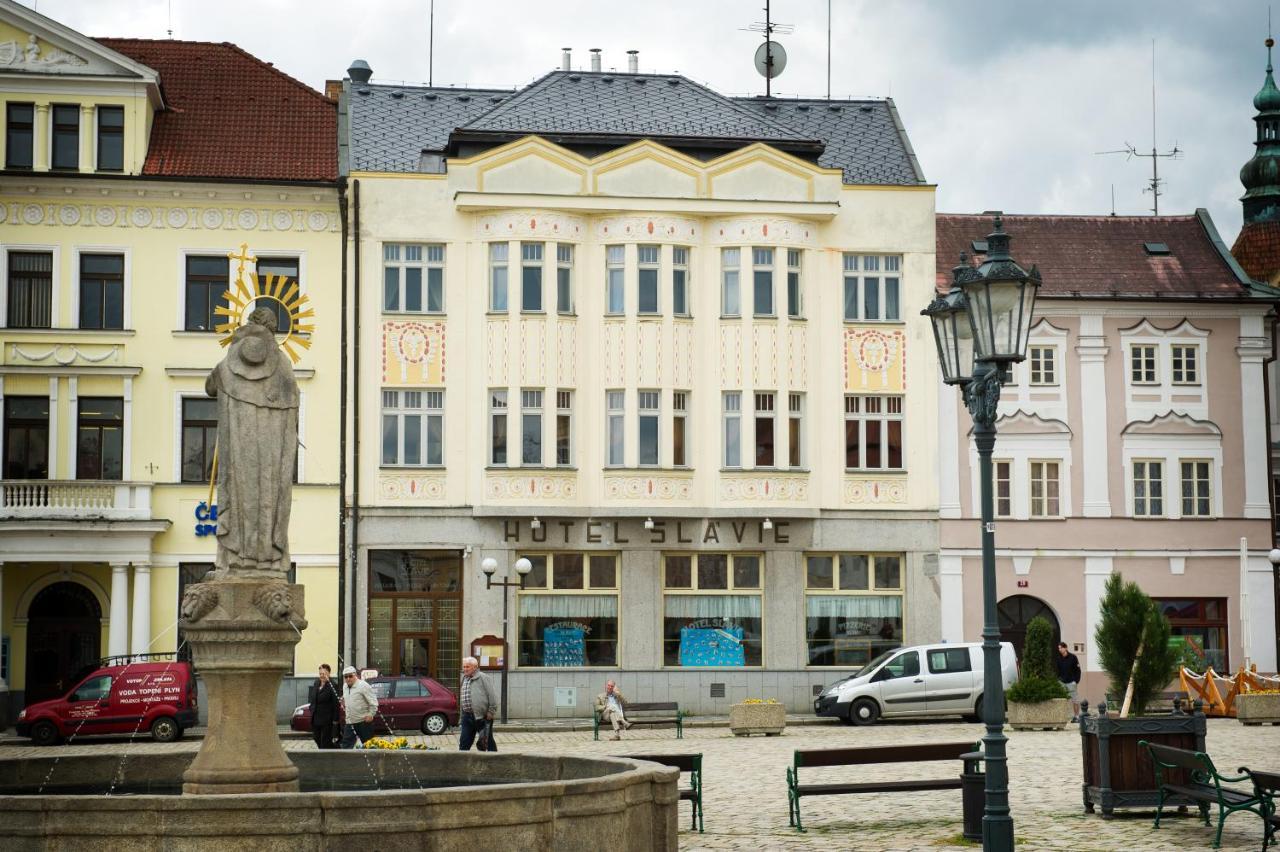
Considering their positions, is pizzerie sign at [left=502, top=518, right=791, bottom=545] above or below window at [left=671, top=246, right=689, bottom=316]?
below

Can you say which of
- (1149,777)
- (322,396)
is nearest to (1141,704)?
(1149,777)

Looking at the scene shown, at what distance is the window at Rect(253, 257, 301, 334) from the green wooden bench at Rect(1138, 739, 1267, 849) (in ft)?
83.9

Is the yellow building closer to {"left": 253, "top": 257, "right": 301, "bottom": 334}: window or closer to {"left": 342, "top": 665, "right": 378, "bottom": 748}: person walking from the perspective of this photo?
{"left": 253, "top": 257, "right": 301, "bottom": 334}: window

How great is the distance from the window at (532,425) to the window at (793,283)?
588cm

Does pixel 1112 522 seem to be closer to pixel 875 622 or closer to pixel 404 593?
pixel 875 622

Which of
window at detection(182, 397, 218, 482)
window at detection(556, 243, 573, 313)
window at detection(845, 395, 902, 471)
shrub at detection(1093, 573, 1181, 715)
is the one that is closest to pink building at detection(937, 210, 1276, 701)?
window at detection(845, 395, 902, 471)

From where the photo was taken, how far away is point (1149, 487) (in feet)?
146

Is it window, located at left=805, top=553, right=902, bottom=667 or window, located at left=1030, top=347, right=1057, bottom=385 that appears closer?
window, located at left=805, top=553, right=902, bottom=667

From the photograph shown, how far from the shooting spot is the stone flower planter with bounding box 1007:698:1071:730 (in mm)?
35031

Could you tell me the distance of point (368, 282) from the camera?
41781mm

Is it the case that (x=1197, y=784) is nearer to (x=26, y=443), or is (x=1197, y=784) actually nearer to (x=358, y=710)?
(x=358, y=710)

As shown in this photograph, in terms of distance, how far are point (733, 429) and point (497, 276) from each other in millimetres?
6109

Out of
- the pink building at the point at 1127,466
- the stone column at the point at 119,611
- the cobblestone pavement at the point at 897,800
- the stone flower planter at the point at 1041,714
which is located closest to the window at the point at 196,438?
the stone column at the point at 119,611

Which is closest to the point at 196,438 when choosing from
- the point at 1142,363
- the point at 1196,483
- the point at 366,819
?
the point at 1142,363
